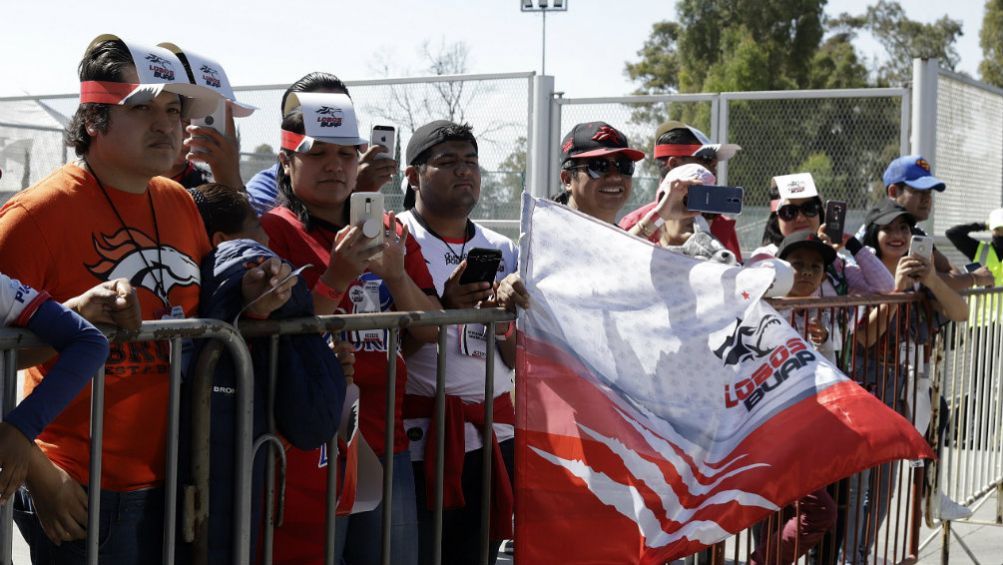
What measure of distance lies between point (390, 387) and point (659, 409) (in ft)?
2.88

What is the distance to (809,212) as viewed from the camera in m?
6.23

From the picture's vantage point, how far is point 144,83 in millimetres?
3148

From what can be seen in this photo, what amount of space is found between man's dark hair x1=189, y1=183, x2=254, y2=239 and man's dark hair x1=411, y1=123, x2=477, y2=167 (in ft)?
3.10

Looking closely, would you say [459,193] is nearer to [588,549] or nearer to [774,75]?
[588,549]

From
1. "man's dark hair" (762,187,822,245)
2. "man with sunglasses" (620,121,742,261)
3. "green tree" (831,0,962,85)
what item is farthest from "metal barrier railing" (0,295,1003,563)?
"green tree" (831,0,962,85)

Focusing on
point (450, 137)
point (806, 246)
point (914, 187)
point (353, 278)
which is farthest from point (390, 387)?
point (914, 187)

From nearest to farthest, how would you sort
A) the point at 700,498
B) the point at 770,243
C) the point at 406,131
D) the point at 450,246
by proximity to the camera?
the point at 700,498 → the point at 450,246 → the point at 770,243 → the point at 406,131

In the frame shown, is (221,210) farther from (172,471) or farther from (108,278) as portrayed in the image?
(172,471)

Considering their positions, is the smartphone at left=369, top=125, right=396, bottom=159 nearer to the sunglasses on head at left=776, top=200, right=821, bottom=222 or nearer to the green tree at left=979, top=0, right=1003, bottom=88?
the sunglasses on head at left=776, top=200, right=821, bottom=222

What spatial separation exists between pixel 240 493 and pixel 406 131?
23.2 ft

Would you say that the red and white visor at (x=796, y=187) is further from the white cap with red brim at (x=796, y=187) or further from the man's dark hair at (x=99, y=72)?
the man's dark hair at (x=99, y=72)

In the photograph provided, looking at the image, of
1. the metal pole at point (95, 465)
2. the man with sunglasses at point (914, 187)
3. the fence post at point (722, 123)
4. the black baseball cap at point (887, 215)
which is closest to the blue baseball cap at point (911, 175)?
the man with sunglasses at point (914, 187)

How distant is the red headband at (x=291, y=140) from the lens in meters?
3.87

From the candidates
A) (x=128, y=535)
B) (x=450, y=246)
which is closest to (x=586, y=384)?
(x=450, y=246)
